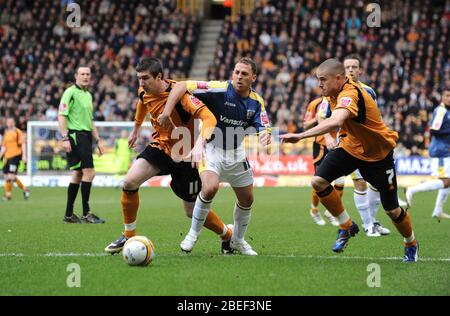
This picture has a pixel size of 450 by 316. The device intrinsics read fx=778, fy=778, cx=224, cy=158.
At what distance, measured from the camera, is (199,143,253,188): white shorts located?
27.8 feet

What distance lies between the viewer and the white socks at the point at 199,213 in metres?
8.45

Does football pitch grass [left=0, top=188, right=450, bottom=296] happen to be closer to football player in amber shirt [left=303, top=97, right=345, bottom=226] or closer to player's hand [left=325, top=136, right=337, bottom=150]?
football player in amber shirt [left=303, top=97, right=345, bottom=226]

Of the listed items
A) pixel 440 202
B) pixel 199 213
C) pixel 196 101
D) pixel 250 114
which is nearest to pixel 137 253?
pixel 199 213

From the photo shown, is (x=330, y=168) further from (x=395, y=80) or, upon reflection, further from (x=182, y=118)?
(x=395, y=80)

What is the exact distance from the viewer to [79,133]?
42.8 feet

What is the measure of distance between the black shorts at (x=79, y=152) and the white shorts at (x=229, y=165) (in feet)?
15.7

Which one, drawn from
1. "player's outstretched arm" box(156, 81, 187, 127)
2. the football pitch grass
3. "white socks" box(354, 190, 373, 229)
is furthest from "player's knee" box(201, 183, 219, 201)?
"white socks" box(354, 190, 373, 229)

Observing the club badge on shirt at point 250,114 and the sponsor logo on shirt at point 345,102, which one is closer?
the sponsor logo on shirt at point 345,102

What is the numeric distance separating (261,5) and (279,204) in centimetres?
1902

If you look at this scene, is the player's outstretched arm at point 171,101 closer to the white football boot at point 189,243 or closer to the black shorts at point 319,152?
the white football boot at point 189,243

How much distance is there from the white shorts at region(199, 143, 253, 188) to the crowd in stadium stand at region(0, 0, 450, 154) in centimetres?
1855

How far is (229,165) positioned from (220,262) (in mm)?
1106

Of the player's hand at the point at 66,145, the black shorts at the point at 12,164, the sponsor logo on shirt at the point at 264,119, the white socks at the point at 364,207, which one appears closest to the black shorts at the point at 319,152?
the white socks at the point at 364,207
